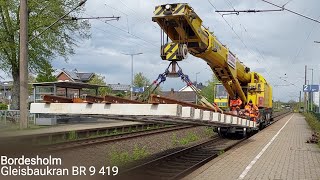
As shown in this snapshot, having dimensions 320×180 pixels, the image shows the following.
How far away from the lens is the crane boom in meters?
10.4

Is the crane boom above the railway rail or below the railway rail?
above

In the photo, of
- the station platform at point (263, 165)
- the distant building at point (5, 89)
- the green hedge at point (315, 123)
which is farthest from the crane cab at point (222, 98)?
the distant building at point (5, 89)

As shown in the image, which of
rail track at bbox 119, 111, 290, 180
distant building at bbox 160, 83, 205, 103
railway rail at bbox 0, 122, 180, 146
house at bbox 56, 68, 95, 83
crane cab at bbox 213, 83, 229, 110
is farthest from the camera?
house at bbox 56, 68, 95, 83

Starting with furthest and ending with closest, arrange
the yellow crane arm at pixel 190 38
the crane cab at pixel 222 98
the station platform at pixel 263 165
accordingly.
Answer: the crane cab at pixel 222 98 < the yellow crane arm at pixel 190 38 < the station platform at pixel 263 165

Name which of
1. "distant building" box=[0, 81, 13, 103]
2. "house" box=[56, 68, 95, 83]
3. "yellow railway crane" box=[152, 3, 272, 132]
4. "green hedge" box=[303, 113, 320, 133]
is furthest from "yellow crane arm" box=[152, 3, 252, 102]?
"house" box=[56, 68, 95, 83]

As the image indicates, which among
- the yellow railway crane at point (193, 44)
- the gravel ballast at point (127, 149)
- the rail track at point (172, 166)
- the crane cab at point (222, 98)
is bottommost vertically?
the gravel ballast at point (127, 149)

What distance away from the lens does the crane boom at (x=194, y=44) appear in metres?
10.4

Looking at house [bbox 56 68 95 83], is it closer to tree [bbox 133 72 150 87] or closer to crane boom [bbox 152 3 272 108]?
tree [bbox 133 72 150 87]

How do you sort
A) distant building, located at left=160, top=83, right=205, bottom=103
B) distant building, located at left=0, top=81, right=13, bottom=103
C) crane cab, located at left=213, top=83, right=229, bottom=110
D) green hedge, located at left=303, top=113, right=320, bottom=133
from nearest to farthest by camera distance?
distant building, located at left=160, top=83, right=205, bottom=103 < crane cab, located at left=213, top=83, right=229, bottom=110 < green hedge, located at left=303, top=113, right=320, bottom=133 < distant building, located at left=0, top=81, right=13, bottom=103

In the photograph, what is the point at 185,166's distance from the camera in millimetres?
10852

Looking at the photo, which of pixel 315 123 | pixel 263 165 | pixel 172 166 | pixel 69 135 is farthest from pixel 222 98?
pixel 172 166

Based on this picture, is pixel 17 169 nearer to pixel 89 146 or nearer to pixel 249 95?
pixel 89 146

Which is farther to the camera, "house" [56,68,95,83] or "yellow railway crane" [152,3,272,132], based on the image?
"house" [56,68,95,83]

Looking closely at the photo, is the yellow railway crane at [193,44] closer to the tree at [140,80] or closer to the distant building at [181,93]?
the distant building at [181,93]
